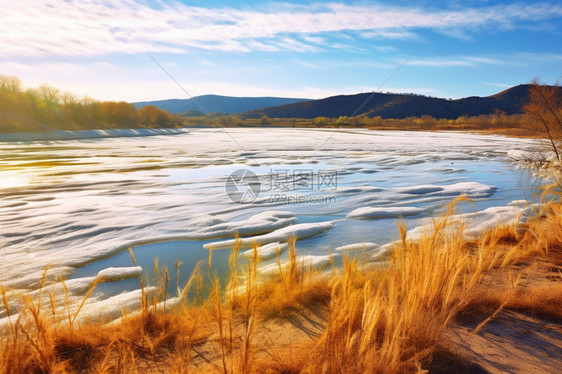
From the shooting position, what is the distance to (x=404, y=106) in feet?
275

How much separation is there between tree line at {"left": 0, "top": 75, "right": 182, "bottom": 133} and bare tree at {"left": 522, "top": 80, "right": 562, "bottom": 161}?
31.7 m

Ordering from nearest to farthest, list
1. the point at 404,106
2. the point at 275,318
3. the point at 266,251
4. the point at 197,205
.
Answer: the point at 275,318 < the point at 266,251 < the point at 197,205 < the point at 404,106

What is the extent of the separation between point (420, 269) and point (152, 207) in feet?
18.5

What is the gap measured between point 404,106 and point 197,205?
85.6 meters

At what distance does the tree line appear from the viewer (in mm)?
28108

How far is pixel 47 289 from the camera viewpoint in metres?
3.58

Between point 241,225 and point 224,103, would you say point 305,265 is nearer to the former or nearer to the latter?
point 241,225

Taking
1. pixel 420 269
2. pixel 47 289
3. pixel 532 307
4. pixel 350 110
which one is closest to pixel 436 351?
pixel 420 269

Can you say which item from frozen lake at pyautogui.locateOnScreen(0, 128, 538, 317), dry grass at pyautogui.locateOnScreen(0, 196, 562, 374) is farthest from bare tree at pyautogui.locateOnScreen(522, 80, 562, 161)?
dry grass at pyautogui.locateOnScreen(0, 196, 562, 374)

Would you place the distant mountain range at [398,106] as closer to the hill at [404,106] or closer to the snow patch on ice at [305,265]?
the hill at [404,106]

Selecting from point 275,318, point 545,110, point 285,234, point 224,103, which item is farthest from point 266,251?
point 224,103

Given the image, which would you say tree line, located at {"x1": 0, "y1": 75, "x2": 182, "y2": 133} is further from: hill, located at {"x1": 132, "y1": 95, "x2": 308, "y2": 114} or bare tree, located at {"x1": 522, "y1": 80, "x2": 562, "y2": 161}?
hill, located at {"x1": 132, "y1": 95, "x2": 308, "y2": 114}

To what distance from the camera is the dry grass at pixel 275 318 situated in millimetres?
1828

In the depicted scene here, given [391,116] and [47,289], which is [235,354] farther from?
[391,116]
